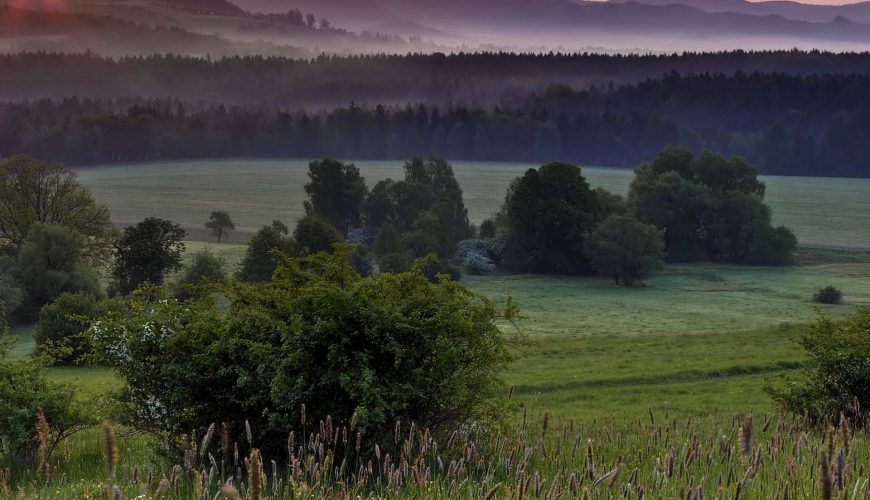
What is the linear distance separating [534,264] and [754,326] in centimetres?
4045

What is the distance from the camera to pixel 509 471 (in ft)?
29.4

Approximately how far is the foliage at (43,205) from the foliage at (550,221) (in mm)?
47602

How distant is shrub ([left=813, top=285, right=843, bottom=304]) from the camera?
3398 inches

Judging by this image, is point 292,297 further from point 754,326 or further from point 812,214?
point 812,214

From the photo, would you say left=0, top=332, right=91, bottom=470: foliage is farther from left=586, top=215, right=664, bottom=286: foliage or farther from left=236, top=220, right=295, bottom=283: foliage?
left=586, top=215, right=664, bottom=286: foliage

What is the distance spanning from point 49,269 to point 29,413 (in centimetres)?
6032

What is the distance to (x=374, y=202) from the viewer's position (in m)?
125

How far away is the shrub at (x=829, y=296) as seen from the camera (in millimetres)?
86312

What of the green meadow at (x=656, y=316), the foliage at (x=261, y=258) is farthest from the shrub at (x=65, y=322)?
the foliage at (x=261, y=258)

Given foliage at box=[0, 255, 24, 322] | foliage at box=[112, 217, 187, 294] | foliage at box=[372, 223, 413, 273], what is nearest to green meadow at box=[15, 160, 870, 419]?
foliage at box=[0, 255, 24, 322]

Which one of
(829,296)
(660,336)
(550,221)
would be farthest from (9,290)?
(829,296)

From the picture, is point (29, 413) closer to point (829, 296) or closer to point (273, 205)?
point (829, 296)

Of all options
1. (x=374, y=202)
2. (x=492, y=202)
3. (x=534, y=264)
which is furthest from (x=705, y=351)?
(x=492, y=202)

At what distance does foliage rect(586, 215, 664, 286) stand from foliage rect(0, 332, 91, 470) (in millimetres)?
84543
